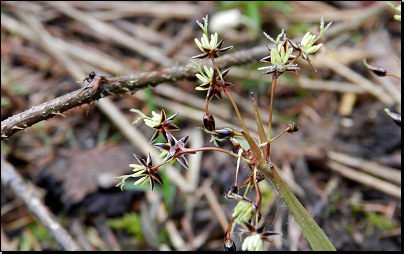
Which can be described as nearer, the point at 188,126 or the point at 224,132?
the point at 224,132

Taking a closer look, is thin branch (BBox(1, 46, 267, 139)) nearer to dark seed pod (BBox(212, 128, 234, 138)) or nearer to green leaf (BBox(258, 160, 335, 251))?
dark seed pod (BBox(212, 128, 234, 138))

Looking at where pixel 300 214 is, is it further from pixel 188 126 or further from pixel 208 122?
pixel 188 126

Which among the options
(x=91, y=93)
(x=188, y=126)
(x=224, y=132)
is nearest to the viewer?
(x=224, y=132)

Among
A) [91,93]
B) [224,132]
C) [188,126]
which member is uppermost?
[91,93]

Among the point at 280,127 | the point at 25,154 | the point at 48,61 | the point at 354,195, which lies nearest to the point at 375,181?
the point at 354,195

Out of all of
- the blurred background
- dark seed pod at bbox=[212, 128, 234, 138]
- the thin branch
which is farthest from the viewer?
the blurred background

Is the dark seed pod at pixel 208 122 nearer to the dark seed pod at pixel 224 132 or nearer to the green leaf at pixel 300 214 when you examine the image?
the dark seed pod at pixel 224 132

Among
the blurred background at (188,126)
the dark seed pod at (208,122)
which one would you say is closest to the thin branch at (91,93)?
the dark seed pod at (208,122)

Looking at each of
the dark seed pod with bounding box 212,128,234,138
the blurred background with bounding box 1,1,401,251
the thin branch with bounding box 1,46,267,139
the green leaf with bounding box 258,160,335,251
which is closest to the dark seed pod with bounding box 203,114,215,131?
the dark seed pod with bounding box 212,128,234,138

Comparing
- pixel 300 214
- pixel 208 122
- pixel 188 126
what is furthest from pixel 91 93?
pixel 188 126
